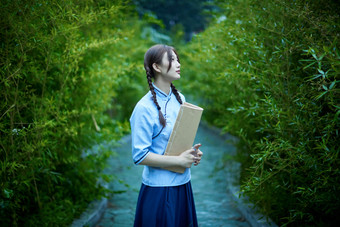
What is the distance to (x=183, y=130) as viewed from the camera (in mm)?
1945

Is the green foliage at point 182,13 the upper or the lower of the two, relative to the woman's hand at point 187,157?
upper

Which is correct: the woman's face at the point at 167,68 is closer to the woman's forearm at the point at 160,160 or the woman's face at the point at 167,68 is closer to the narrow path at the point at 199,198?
the woman's forearm at the point at 160,160

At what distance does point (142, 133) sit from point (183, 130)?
0.84ft

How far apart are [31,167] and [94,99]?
143 cm

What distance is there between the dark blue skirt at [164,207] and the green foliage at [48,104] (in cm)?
105

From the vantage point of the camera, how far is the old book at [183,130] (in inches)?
75.2

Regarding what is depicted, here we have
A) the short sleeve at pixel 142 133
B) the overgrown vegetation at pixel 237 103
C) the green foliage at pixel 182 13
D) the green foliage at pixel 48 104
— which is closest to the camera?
the short sleeve at pixel 142 133

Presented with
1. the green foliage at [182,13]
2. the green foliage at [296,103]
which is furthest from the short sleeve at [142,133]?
the green foliage at [182,13]

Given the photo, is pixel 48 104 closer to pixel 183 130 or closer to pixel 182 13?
pixel 183 130

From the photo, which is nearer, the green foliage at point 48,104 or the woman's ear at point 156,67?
the woman's ear at point 156,67

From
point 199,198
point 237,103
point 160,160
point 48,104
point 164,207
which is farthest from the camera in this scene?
point 199,198

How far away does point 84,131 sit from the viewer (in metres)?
3.80

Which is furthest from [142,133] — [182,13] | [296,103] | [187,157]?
[182,13]

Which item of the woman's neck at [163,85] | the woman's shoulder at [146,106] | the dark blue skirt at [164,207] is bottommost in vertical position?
the dark blue skirt at [164,207]
